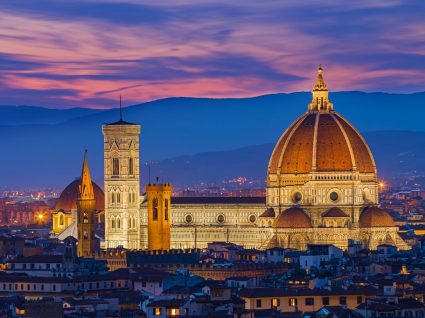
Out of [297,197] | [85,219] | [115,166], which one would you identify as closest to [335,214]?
[297,197]

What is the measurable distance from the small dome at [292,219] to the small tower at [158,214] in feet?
24.5

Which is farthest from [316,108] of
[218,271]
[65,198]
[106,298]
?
[106,298]

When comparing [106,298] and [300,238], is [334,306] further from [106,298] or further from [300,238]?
[300,238]

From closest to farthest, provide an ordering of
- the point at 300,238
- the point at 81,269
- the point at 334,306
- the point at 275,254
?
the point at 334,306, the point at 81,269, the point at 275,254, the point at 300,238

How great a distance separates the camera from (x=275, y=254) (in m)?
135

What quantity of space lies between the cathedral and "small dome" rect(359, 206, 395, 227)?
0.07 meters

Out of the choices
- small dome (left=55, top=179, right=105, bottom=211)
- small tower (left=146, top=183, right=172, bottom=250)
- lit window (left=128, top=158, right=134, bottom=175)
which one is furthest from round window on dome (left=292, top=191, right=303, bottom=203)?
small dome (left=55, top=179, right=105, bottom=211)

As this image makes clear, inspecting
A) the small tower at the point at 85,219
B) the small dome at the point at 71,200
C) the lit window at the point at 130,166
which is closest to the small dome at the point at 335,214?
the lit window at the point at 130,166

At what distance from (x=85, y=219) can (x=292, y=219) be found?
14.7m

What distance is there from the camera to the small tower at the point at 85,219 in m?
149

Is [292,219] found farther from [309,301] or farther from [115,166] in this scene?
[309,301]

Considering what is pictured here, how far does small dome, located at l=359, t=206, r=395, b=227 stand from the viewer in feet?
519

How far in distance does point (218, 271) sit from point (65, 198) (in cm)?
7212

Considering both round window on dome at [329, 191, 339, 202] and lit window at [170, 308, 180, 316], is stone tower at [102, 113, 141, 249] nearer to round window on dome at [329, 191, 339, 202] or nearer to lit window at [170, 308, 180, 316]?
round window on dome at [329, 191, 339, 202]
